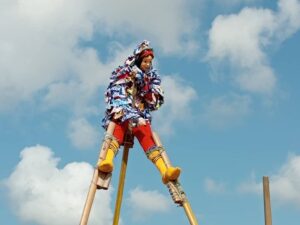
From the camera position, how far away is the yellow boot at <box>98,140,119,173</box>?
639 centimetres

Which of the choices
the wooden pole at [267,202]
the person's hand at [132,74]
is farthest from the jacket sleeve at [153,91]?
the wooden pole at [267,202]

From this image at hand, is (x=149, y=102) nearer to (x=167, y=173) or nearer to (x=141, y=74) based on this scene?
(x=141, y=74)

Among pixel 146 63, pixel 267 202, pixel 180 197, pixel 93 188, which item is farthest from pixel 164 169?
pixel 267 202

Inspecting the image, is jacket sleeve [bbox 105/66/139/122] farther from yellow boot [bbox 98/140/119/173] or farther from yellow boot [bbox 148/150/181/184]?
yellow boot [bbox 148/150/181/184]

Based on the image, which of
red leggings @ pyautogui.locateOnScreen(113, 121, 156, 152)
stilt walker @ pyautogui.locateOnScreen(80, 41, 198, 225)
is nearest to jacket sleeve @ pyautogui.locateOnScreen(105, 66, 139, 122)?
stilt walker @ pyautogui.locateOnScreen(80, 41, 198, 225)

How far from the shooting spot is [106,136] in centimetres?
677

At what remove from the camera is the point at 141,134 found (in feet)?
22.7

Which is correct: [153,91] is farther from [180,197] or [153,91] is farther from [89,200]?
[89,200]

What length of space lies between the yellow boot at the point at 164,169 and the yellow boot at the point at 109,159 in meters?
0.45

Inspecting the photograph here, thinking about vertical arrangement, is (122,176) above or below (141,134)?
below

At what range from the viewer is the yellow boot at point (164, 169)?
6488 mm

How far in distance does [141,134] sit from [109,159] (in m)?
0.58

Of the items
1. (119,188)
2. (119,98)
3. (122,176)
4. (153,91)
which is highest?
(153,91)

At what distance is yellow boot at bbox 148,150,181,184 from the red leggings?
13 centimetres
